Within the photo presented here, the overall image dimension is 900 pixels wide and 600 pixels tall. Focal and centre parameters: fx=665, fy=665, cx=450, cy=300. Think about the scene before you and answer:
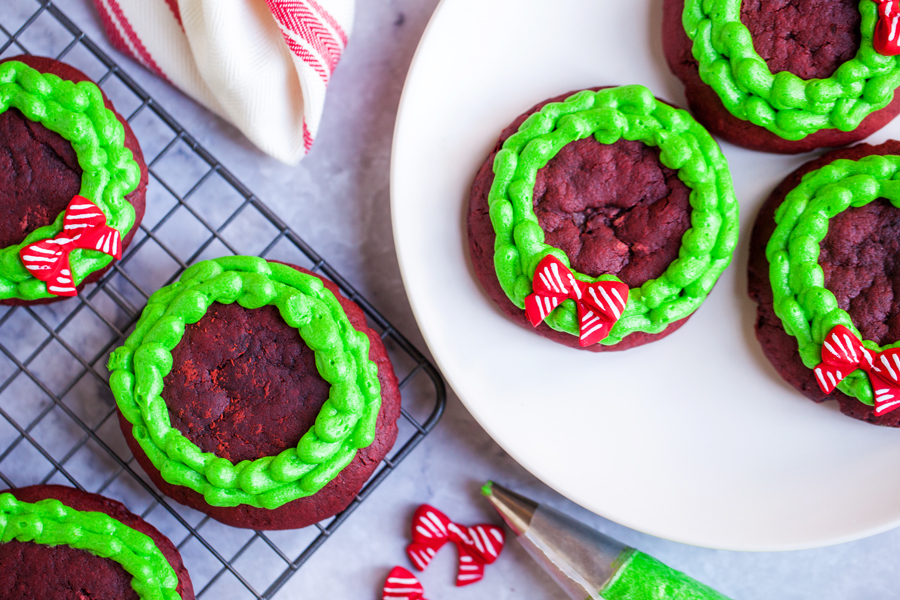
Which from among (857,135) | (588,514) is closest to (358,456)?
(588,514)

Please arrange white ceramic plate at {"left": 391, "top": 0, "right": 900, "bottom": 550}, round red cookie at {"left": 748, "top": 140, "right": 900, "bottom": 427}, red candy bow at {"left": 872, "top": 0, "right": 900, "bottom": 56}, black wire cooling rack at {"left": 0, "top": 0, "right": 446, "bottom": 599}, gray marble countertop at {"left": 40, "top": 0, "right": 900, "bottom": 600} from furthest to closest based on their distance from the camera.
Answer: gray marble countertop at {"left": 40, "top": 0, "right": 900, "bottom": 600}
black wire cooling rack at {"left": 0, "top": 0, "right": 446, "bottom": 599}
white ceramic plate at {"left": 391, "top": 0, "right": 900, "bottom": 550}
round red cookie at {"left": 748, "top": 140, "right": 900, "bottom": 427}
red candy bow at {"left": 872, "top": 0, "right": 900, "bottom": 56}

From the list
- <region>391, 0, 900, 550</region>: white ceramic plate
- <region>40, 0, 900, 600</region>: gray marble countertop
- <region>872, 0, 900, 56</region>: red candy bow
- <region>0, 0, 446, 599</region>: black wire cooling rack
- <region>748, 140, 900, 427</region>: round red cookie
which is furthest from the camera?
<region>40, 0, 900, 600</region>: gray marble countertop

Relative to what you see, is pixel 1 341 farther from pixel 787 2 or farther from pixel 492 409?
pixel 787 2

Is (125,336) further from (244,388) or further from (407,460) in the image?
(407,460)

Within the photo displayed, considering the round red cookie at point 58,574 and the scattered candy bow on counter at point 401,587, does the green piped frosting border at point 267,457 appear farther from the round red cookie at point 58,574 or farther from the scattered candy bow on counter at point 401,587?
the scattered candy bow on counter at point 401,587

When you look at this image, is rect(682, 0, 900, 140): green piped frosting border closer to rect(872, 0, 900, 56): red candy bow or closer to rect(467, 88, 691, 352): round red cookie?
rect(872, 0, 900, 56): red candy bow

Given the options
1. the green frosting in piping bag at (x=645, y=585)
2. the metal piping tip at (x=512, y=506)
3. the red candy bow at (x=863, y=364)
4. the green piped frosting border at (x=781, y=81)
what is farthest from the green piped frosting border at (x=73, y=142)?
the red candy bow at (x=863, y=364)

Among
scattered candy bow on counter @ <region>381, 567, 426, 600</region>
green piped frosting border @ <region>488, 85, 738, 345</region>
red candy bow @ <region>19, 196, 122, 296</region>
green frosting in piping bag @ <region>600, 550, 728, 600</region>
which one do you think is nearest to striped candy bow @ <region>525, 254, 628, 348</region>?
green piped frosting border @ <region>488, 85, 738, 345</region>
